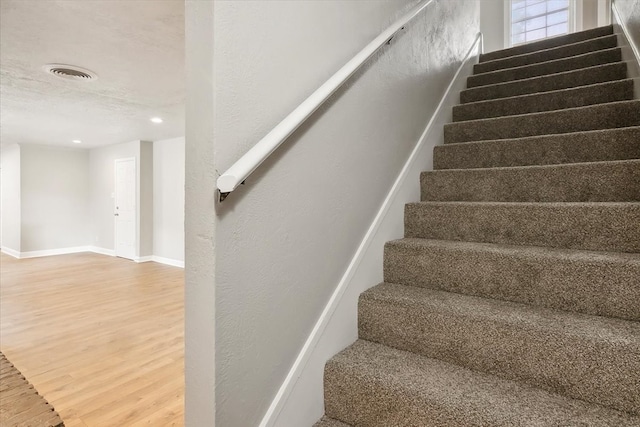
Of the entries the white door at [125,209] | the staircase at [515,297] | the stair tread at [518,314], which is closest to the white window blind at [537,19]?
the staircase at [515,297]

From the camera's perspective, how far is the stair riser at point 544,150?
1633 mm

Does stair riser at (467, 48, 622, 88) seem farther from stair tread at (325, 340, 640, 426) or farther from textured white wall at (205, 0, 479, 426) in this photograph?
stair tread at (325, 340, 640, 426)

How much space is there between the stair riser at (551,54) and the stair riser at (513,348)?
262 cm

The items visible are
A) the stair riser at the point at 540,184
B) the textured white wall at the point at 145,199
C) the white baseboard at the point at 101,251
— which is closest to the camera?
the stair riser at the point at 540,184

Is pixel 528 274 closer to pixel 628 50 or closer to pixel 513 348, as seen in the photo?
pixel 513 348

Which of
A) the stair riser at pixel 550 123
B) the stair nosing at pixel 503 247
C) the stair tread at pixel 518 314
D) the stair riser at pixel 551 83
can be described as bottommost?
the stair tread at pixel 518 314

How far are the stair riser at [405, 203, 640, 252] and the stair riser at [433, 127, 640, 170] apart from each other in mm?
497

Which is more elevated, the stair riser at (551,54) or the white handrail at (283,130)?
the stair riser at (551,54)

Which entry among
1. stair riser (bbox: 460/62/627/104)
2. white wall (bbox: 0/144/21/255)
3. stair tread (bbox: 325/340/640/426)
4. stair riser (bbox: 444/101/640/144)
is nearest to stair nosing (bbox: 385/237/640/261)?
stair tread (bbox: 325/340/640/426)

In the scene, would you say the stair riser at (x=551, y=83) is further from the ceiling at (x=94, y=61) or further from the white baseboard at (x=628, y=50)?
the ceiling at (x=94, y=61)

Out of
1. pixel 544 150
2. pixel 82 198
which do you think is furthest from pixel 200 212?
pixel 82 198

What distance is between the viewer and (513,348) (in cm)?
108

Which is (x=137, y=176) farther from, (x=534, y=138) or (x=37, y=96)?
(x=534, y=138)

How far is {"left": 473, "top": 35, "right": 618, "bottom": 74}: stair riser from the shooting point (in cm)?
262
